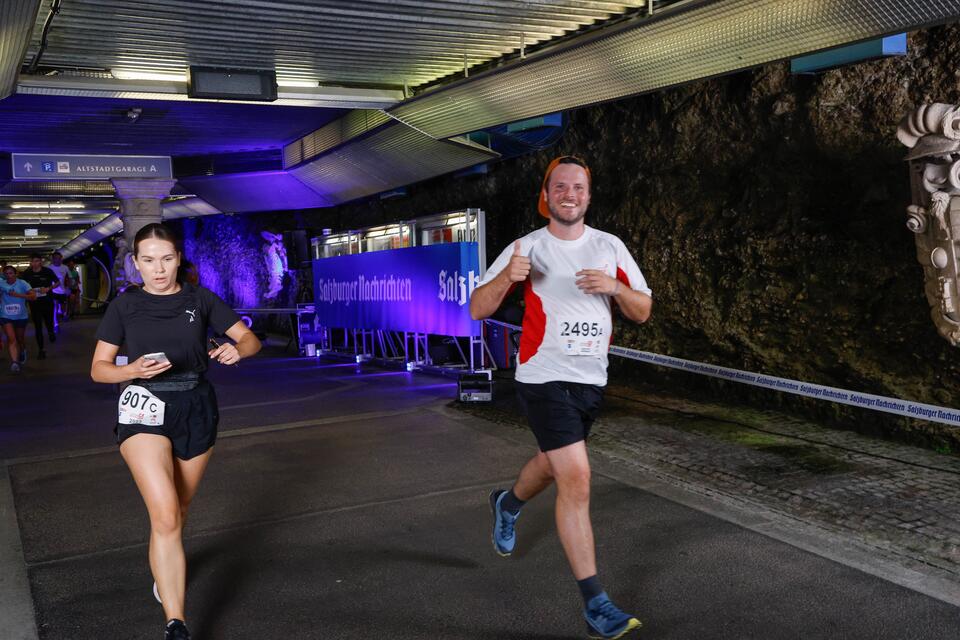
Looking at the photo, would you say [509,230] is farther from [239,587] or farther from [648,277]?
[239,587]

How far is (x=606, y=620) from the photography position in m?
3.58

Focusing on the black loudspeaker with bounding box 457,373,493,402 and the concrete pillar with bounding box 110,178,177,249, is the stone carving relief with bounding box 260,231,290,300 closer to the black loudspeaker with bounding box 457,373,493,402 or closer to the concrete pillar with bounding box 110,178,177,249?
the concrete pillar with bounding box 110,178,177,249

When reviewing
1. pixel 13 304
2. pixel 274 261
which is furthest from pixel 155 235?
pixel 274 261

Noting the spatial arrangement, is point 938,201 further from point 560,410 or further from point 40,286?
point 40,286

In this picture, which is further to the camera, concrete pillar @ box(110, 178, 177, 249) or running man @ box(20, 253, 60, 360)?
concrete pillar @ box(110, 178, 177, 249)

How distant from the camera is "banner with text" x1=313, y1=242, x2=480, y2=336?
41.2 feet

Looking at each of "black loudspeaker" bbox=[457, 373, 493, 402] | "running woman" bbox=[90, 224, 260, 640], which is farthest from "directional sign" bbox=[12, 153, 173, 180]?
"running woman" bbox=[90, 224, 260, 640]

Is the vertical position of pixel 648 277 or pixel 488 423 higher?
pixel 648 277

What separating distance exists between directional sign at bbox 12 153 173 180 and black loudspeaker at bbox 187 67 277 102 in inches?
407

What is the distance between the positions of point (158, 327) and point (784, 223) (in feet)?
22.0

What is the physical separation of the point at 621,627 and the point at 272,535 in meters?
2.66

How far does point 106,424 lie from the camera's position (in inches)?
388

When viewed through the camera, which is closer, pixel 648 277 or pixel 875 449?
pixel 875 449

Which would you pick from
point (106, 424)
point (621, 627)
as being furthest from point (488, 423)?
point (621, 627)
